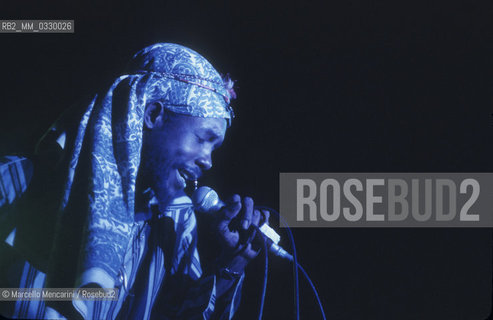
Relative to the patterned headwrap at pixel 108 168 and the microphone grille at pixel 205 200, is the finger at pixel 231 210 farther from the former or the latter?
the patterned headwrap at pixel 108 168

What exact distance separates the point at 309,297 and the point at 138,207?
2.73 feet

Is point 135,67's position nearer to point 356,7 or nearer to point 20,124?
point 20,124

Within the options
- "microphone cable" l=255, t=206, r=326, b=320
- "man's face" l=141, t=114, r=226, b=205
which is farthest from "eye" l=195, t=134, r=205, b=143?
"microphone cable" l=255, t=206, r=326, b=320

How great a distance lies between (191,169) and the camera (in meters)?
2.07

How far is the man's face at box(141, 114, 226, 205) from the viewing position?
204cm

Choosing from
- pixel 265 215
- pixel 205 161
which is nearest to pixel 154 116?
pixel 205 161

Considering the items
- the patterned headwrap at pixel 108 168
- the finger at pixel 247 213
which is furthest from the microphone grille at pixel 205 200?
the patterned headwrap at pixel 108 168

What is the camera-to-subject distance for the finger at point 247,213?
2.05 metres

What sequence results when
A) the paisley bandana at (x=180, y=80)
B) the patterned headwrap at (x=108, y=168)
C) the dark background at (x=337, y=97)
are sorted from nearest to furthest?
1. the patterned headwrap at (x=108, y=168)
2. the paisley bandana at (x=180, y=80)
3. the dark background at (x=337, y=97)

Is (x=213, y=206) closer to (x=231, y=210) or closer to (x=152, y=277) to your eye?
(x=231, y=210)

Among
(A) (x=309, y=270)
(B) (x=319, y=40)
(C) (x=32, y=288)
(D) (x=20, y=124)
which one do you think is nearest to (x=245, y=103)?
(B) (x=319, y=40)

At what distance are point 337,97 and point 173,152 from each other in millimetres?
786

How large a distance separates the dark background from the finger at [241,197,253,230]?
0.08 m

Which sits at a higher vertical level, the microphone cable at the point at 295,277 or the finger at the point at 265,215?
the finger at the point at 265,215
